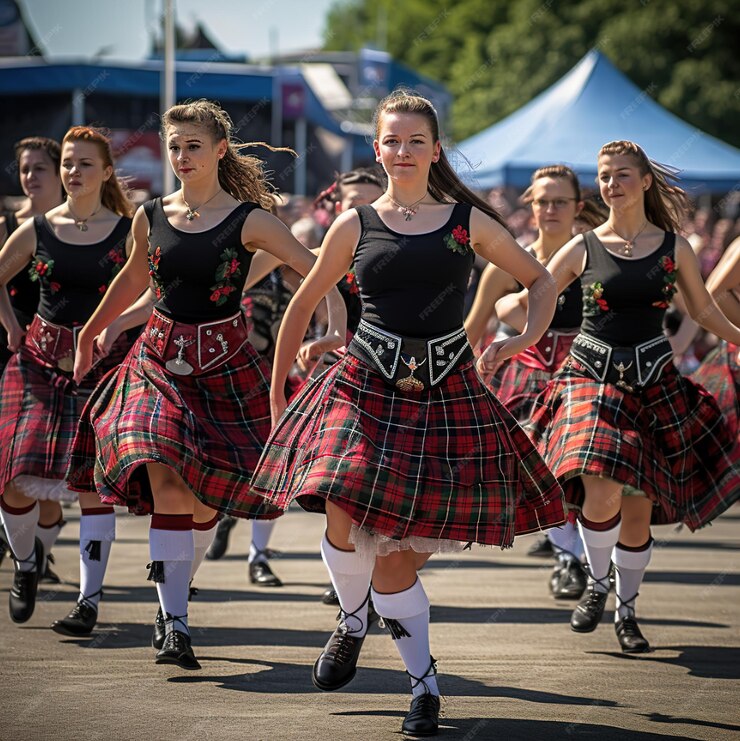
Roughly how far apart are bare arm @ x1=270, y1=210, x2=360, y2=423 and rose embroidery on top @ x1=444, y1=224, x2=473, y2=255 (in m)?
0.32

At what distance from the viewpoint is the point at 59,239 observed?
273 inches

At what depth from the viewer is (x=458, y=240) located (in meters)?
5.05

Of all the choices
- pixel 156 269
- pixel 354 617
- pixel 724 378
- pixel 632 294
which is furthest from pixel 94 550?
pixel 724 378

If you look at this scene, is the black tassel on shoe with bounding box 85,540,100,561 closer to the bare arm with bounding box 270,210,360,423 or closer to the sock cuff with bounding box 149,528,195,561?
A: the sock cuff with bounding box 149,528,195,561

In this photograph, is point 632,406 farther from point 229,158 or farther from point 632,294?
point 229,158

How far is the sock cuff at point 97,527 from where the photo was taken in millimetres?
6410

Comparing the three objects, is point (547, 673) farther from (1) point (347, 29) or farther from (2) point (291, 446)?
(1) point (347, 29)

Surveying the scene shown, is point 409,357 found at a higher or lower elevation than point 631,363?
higher

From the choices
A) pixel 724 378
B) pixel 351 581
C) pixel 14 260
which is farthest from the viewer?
pixel 724 378

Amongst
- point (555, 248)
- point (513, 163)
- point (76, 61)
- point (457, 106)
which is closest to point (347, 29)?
point (457, 106)

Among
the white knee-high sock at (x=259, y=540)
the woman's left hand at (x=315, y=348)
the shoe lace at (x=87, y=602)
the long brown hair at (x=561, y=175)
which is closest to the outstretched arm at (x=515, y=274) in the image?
the woman's left hand at (x=315, y=348)

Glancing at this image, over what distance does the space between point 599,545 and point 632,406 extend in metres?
0.62

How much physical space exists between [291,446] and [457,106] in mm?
54005

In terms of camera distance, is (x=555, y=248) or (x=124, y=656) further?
(x=555, y=248)
